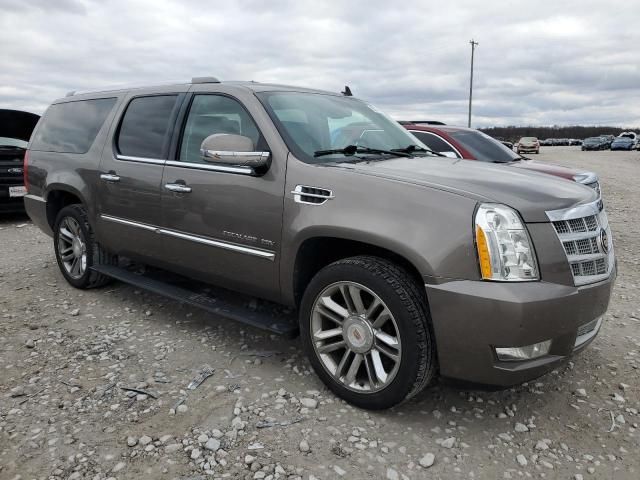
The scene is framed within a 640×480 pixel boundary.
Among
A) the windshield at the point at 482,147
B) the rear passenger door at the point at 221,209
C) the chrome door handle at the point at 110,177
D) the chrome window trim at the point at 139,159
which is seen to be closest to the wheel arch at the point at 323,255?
the rear passenger door at the point at 221,209

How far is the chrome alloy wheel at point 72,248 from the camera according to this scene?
481cm

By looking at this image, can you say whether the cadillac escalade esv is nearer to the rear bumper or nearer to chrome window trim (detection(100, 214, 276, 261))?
chrome window trim (detection(100, 214, 276, 261))

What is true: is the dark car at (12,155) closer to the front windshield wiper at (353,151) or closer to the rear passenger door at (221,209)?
the rear passenger door at (221,209)

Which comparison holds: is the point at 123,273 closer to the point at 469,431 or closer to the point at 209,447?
the point at 209,447

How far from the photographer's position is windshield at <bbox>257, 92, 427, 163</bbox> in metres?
3.21

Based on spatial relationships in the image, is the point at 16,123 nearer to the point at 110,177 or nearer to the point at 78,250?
Result: the point at 78,250

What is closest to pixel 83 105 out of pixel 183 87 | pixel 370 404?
pixel 183 87

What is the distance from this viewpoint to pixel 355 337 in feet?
9.31

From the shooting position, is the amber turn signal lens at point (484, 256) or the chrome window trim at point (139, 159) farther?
the chrome window trim at point (139, 159)

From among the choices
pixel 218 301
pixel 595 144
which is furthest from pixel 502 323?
pixel 595 144

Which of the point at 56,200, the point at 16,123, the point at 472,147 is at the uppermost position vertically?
the point at 16,123

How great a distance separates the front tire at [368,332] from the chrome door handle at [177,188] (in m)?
1.19

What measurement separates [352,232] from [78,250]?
3.24 metres

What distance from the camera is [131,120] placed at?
4.23 meters
